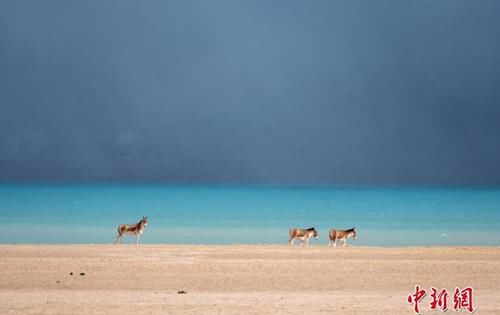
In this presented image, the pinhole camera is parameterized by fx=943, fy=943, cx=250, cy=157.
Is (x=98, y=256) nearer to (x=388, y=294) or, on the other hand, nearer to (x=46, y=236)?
(x=388, y=294)

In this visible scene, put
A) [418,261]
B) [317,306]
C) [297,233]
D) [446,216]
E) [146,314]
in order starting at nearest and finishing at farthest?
[146,314] < [317,306] < [418,261] < [297,233] < [446,216]

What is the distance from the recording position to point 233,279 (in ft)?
67.8

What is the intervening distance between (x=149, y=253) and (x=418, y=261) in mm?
7848

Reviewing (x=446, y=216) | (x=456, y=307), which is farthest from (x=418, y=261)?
(x=446, y=216)

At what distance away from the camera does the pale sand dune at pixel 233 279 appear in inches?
637

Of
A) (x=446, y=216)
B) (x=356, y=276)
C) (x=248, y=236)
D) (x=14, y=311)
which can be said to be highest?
(x=446, y=216)

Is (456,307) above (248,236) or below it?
below

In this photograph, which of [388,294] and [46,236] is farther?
[46,236]

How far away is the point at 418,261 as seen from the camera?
2547cm

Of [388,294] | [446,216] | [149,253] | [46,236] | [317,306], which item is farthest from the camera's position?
[446,216]

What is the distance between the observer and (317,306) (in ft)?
53.2

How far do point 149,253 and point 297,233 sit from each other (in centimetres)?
719

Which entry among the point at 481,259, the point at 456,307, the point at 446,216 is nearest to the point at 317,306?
the point at 456,307

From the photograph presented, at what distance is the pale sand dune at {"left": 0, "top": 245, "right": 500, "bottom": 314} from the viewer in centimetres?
1619
